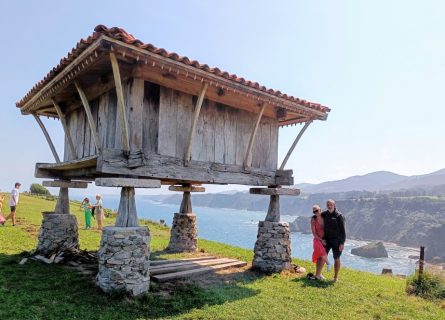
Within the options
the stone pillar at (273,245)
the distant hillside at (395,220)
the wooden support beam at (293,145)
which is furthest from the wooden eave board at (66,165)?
the distant hillside at (395,220)

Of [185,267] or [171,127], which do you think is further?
[185,267]

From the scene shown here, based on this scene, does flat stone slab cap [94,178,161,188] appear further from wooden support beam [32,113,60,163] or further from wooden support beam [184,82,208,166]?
wooden support beam [32,113,60,163]

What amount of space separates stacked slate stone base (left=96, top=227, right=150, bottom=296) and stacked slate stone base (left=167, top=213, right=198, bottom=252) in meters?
5.77

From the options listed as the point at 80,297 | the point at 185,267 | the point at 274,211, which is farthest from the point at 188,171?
the point at 274,211

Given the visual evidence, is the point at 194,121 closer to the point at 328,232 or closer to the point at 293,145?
the point at 293,145

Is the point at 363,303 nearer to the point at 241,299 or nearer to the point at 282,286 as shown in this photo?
the point at 282,286

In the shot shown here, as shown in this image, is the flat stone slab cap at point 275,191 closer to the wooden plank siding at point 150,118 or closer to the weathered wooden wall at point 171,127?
the weathered wooden wall at point 171,127

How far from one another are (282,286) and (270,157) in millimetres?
3621

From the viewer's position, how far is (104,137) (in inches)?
292

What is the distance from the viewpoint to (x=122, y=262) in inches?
248

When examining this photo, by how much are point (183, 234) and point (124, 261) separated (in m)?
6.17

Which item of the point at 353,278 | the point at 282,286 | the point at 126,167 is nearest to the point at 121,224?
the point at 126,167

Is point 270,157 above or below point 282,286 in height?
above

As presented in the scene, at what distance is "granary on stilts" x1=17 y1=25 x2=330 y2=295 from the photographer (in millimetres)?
6289
